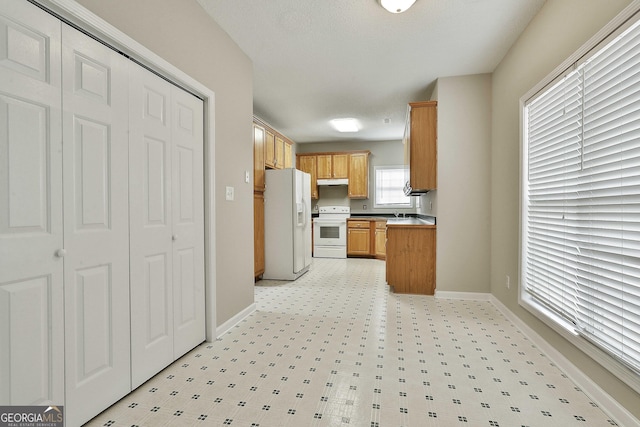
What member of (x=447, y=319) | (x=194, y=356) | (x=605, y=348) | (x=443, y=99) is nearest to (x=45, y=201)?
(x=194, y=356)

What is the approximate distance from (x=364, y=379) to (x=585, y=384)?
1303 mm

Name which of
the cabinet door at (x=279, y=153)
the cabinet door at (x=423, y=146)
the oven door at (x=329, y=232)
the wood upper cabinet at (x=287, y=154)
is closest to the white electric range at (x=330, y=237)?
the oven door at (x=329, y=232)

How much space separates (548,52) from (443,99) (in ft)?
4.62

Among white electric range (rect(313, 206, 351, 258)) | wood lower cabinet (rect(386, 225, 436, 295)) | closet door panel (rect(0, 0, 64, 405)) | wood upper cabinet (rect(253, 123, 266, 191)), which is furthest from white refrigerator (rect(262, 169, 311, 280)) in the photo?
closet door panel (rect(0, 0, 64, 405))

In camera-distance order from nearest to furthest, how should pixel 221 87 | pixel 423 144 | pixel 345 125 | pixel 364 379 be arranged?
pixel 364 379, pixel 221 87, pixel 423 144, pixel 345 125

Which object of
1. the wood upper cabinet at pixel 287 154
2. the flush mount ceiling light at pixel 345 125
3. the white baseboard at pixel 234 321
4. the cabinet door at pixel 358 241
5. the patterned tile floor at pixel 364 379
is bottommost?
the patterned tile floor at pixel 364 379

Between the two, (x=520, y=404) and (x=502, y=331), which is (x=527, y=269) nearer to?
(x=502, y=331)

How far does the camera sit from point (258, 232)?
4.51m

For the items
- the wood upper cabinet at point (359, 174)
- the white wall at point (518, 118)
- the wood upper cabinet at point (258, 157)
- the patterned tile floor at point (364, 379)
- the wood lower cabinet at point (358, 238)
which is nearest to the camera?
the patterned tile floor at point (364, 379)

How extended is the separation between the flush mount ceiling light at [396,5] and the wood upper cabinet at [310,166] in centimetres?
492

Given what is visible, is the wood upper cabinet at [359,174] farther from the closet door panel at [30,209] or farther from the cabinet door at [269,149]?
the closet door panel at [30,209]

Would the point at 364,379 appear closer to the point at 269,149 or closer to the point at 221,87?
the point at 221,87

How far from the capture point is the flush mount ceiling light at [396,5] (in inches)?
87.5

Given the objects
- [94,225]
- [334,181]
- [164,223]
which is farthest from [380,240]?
[94,225]
